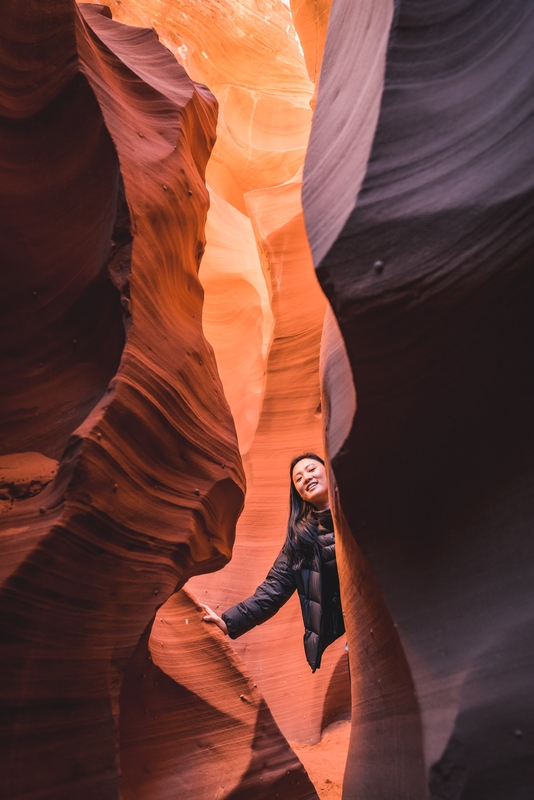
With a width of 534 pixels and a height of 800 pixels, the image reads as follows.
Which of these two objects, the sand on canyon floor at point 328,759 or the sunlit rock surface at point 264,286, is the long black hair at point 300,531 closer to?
the sand on canyon floor at point 328,759

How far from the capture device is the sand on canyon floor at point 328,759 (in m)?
3.24

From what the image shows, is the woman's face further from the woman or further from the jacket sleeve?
the jacket sleeve

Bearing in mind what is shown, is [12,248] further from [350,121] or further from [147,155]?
[350,121]

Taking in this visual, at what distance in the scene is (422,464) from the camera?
1.78 m

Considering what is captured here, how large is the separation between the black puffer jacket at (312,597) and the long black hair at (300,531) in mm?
27

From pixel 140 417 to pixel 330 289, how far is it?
900 mm

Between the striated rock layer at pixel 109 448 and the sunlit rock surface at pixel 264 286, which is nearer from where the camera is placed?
the striated rock layer at pixel 109 448

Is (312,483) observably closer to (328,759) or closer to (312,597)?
(312,597)

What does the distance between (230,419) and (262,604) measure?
91 centimetres

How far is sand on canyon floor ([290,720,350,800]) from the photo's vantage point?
324cm

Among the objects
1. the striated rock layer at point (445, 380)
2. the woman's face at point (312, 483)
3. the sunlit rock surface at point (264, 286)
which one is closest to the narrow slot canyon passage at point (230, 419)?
the striated rock layer at point (445, 380)

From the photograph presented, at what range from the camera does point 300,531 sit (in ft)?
9.66

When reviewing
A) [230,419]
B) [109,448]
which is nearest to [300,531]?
[230,419]

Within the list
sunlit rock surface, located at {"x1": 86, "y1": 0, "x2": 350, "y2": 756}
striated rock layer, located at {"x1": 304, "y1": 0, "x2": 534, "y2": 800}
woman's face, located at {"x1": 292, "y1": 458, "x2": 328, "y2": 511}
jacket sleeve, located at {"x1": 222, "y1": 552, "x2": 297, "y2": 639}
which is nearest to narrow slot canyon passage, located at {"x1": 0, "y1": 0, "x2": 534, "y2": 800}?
striated rock layer, located at {"x1": 304, "y1": 0, "x2": 534, "y2": 800}
